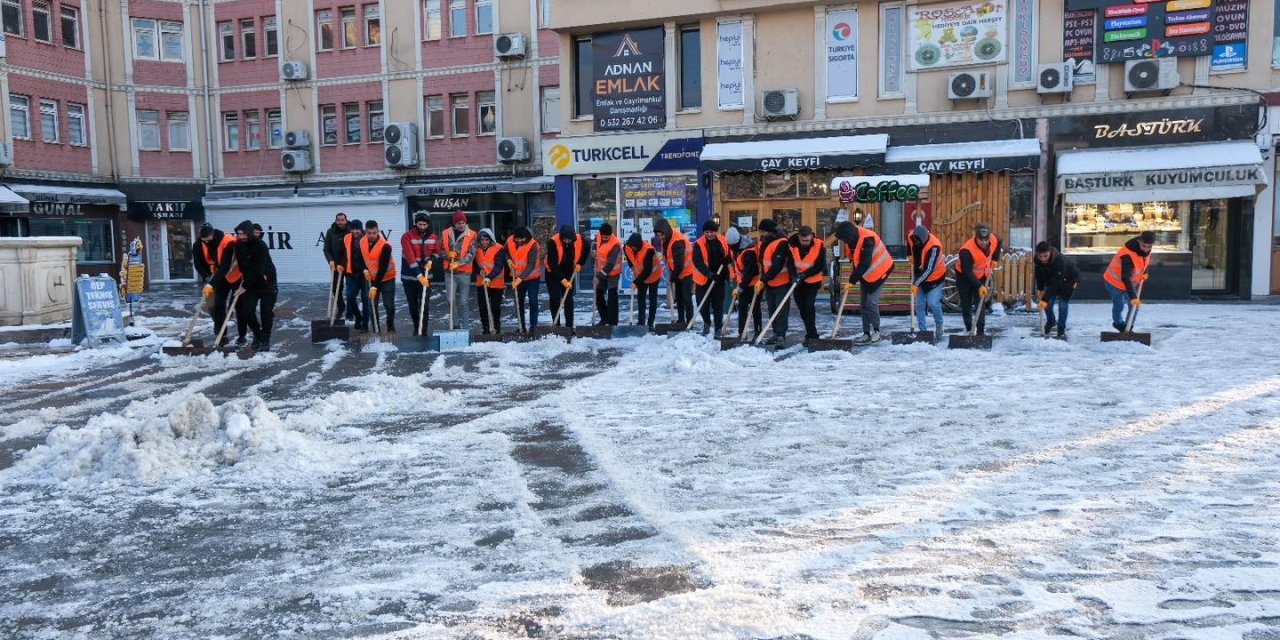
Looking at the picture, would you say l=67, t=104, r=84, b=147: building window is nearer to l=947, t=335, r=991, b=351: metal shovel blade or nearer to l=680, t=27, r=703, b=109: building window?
l=680, t=27, r=703, b=109: building window

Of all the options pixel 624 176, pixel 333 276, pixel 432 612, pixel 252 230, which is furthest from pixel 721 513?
pixel 624 176

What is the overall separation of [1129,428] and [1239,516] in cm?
224

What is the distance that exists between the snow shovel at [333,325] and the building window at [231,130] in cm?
2008

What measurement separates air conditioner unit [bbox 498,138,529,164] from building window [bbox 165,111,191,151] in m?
11.5

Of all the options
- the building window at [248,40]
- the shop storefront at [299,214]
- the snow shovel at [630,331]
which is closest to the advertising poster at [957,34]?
the snow shovel at [630,331]

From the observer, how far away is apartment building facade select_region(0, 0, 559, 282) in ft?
90.2

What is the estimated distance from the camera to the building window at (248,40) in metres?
30.8

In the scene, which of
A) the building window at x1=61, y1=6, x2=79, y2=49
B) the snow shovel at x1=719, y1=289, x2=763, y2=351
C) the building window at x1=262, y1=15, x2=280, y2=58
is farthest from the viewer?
the building window at x1=262, y1=15, x2=280, y2=58

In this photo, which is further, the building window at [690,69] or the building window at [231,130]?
the building window at [231,130]

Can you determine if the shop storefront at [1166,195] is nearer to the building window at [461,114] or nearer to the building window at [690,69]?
the building window at [690,69]

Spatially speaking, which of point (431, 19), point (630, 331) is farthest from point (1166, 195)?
point (431, 19)

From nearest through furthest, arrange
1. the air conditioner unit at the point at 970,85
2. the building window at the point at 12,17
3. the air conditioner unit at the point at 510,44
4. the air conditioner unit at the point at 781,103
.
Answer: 1. the air conditioner unit at the point at 970,85
2. the air conditioner unit at the point at 781,103
3. the air conditioner unit at the point at 510,44
4. the building window at the point at 12,17

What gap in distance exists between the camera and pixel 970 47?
1931 cm

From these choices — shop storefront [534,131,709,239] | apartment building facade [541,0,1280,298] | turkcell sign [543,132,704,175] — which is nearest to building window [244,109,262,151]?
turkcell sign [543,132,704,175]
